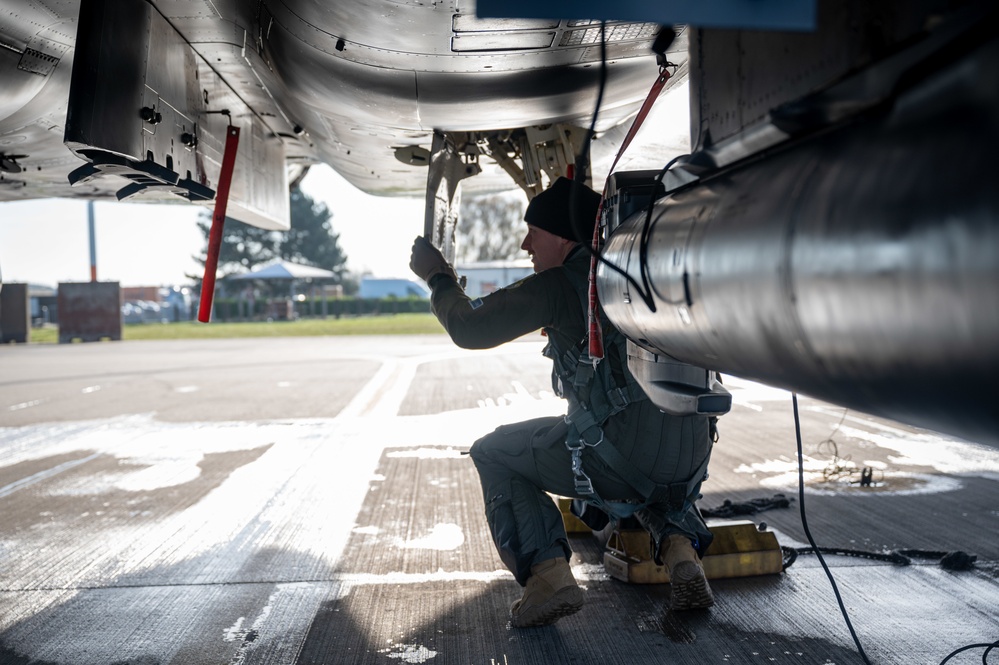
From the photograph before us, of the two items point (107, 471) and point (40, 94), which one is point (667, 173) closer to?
point (40, 94)

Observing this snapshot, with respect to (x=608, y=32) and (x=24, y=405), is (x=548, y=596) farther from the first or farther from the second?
(x=24, y=405)

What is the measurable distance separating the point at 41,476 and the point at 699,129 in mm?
5397

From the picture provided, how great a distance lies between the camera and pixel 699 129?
5.97ft

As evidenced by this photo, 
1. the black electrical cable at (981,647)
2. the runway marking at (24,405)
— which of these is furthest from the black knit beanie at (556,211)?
the runway marking at (24,405)

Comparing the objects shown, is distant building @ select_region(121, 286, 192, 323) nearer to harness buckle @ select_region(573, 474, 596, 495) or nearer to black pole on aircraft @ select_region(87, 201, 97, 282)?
black pole on aircraft @ select_region(87, 201, 97, 282)

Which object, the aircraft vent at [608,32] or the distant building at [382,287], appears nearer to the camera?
the aircraft vent at [608,32]

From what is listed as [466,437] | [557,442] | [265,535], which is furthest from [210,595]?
[466,437]

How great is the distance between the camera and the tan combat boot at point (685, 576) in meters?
2.76

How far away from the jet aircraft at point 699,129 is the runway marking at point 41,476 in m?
2.34

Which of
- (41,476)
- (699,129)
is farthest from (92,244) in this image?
(699,129)

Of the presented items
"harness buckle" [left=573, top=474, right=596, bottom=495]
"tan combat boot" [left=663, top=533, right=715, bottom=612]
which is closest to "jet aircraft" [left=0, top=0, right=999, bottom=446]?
"harness buckle" [left=573, top=474, right=596, bottom=495]

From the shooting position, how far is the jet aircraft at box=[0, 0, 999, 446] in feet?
3.15

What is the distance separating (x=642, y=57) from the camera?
10.0 ft

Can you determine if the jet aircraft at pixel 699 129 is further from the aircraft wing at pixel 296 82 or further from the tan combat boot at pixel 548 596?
the tan combat boot at pixel 548 596
